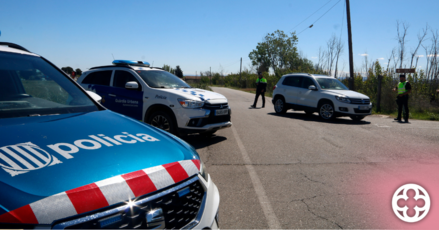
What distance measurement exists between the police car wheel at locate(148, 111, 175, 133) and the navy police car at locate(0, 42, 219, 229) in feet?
13.1

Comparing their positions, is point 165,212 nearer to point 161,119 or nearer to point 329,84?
point 161,119

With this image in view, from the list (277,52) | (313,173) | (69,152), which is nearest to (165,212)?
(69,152)

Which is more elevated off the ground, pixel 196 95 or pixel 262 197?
pixel 196 95

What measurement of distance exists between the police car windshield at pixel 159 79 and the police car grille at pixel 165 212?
550 centimetres

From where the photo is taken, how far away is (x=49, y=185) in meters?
1.46

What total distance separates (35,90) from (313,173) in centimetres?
412

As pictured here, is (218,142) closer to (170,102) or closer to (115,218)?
(170,102)

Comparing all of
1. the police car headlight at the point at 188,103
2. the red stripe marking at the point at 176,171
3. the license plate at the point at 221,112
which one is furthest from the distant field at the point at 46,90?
the license plate at the point at 221,112

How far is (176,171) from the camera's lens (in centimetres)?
188

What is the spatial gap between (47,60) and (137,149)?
1897 millimetres

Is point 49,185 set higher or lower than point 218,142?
higher

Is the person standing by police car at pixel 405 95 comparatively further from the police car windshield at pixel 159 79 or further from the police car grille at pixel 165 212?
the police car grille at pixel 165 212

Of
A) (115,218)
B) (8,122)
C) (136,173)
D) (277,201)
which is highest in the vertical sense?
(8,122)

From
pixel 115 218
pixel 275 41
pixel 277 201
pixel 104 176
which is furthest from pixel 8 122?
pixel 275 41
